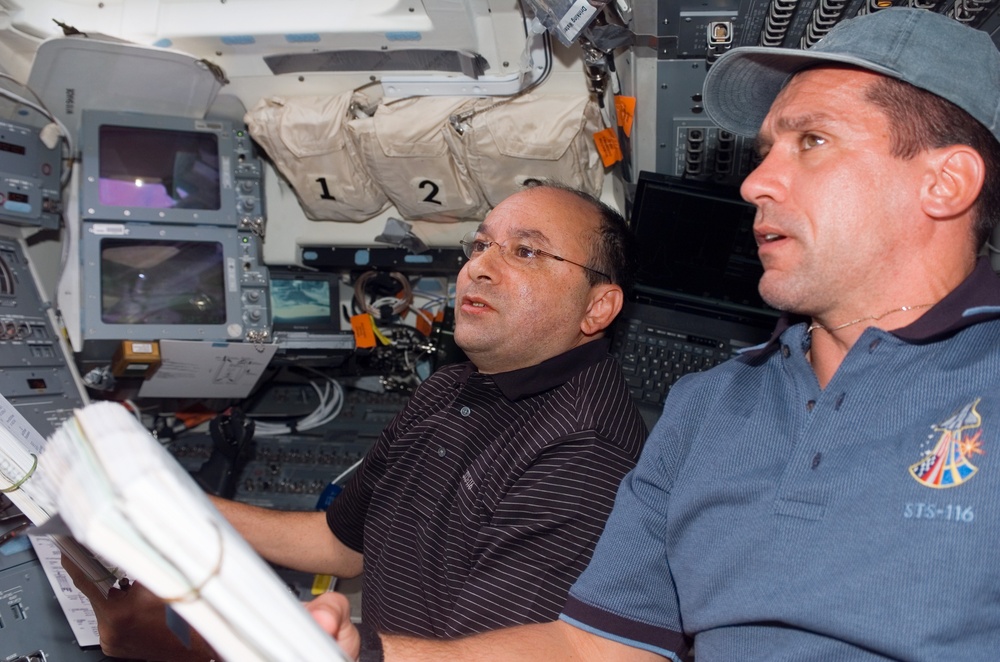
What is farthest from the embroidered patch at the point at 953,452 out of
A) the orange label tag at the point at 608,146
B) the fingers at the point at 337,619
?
the orange label tag at the point at 608,146

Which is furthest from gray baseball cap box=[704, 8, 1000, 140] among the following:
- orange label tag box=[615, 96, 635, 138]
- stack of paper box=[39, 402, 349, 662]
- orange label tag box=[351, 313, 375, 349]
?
orange label tag box=[351, 313, 375, 349]

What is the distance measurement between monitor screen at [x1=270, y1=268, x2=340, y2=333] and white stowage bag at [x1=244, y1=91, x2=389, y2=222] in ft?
0.87

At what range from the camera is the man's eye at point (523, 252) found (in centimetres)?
243

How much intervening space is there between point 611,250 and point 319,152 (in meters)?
1.27

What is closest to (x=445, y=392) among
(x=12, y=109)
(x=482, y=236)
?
(x=482, y=236)

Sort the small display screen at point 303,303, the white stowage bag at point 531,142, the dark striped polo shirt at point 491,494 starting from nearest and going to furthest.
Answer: the dark striped polo shirt at point 491,494 → the white stowage bag at point 531,142 → the small display screen at point 303,303

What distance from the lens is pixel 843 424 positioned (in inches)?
56.6

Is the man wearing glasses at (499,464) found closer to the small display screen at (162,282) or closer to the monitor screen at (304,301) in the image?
the monitor screen at (304,301)

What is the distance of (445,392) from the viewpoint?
2.43 meters

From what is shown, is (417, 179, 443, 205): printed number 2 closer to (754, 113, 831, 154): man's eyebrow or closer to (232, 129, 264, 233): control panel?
(232, 129, 264, 233): control panel

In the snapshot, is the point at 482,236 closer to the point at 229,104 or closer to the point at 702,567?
the point at 702,567

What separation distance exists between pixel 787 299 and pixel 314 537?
1.47 m

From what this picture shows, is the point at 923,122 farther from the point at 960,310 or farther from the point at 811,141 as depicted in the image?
the point at 960,310

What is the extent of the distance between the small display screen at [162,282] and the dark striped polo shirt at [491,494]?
122 cm
